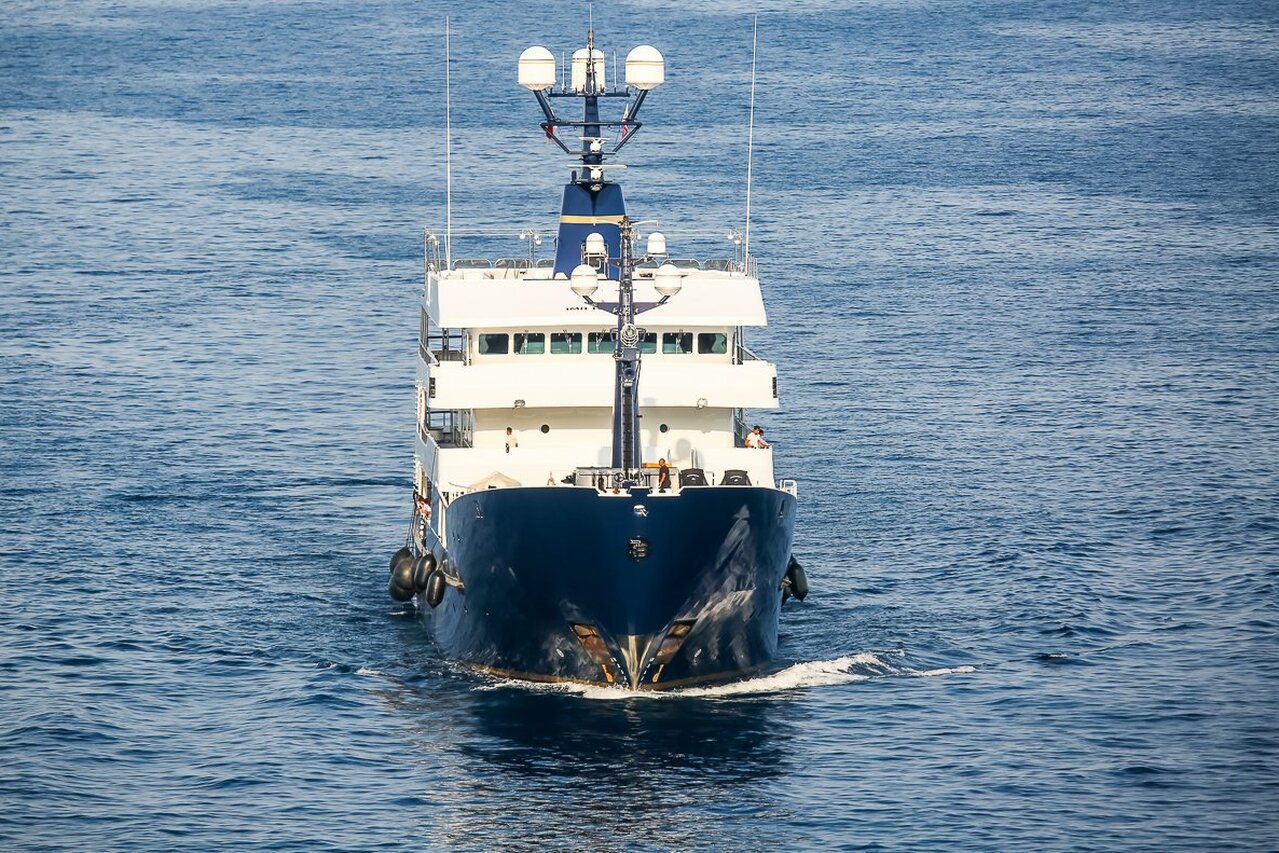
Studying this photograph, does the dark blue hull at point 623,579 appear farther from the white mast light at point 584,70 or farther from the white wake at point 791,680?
the white mast light at point 584,70

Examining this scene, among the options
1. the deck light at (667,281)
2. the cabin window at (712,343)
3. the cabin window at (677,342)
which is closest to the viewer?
the deck light at (667,281)

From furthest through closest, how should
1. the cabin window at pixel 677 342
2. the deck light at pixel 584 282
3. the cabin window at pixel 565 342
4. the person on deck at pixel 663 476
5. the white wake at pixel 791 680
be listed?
the cabin window at pixel 677 342, the cabin window at pixel 565 342, the white wake at pixel 791 680, the person on deck at pixel 663 476, the deck light at pixel 584 282

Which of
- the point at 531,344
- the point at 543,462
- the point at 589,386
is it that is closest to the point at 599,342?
the point at 531,344

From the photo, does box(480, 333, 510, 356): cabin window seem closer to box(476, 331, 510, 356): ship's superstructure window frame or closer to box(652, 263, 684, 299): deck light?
box(476, 331, 510, 356): ship's superstructure window frame

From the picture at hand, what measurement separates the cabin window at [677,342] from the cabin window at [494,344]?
12.8 ft

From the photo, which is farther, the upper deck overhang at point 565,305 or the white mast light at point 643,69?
the white mast light at point 643,69

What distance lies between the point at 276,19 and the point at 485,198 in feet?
256

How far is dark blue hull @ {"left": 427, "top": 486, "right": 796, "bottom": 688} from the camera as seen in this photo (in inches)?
1834

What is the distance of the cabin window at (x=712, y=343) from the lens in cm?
5400

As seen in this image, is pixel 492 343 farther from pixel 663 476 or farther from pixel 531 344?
pixel 663 476

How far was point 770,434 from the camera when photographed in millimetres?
75625

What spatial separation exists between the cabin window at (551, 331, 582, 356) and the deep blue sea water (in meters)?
8.16

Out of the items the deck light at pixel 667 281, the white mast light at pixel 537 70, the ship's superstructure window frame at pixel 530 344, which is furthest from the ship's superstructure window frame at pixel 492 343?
the deck light at pixel 667 281

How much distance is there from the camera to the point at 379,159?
131 metres
